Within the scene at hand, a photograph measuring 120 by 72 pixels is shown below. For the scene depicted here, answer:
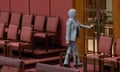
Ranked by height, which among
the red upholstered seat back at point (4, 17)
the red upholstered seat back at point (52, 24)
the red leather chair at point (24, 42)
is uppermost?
the red upholstered seat back at point (4, 17)

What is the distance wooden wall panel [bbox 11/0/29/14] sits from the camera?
1273cm

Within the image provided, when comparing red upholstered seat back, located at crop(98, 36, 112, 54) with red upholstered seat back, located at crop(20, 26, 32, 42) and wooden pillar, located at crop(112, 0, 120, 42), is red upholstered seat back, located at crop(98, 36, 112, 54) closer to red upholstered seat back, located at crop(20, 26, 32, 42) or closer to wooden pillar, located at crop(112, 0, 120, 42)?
wooden pillar, located at crop(112, 0, 120, 42)

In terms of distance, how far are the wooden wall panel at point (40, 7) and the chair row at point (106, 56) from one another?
3298 mm

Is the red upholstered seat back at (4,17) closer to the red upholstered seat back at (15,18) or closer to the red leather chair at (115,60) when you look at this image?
the red upholstered seat back at (15,18)

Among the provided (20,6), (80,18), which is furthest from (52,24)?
(20,6)

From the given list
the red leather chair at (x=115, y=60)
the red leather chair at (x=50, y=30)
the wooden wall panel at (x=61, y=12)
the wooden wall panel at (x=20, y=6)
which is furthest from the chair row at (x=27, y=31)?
the red leather chair at (x=115, y=60)

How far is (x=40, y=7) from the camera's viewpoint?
1227 cm

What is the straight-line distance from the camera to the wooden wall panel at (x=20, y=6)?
501 inches

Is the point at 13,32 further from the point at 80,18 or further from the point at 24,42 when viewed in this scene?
the point at 80,18

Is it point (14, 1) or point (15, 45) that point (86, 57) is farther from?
point (14, 1)

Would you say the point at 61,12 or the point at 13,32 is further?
the point at 61,12

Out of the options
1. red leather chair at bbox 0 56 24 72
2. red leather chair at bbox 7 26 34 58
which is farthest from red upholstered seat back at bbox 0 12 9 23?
red leather chair at bbox 0 56 24 72

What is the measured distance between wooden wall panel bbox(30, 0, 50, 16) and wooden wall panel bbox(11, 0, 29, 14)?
0.80 feet

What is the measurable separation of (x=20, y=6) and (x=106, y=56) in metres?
5.11
